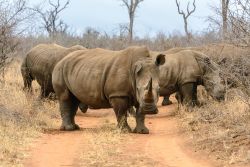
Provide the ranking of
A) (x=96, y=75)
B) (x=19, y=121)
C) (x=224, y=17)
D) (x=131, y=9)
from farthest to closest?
1. (x=131, y=9)
2. (x=96, y=75)
3. (x=19, y=121)
4. (x=224, y=17)

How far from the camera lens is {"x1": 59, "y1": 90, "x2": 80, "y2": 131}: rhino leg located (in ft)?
38.2

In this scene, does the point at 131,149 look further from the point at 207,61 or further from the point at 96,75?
the point at 207,61

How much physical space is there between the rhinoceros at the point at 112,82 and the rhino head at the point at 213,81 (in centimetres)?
339

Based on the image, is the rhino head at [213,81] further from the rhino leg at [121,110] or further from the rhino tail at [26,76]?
the rhino tail at [26,76]

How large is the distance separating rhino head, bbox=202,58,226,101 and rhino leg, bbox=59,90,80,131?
362cm

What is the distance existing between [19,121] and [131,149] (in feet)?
9.27

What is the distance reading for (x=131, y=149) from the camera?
8.99 meters

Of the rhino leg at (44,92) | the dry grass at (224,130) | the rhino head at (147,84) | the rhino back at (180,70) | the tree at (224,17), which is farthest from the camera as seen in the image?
the rhino leg at (44,92)

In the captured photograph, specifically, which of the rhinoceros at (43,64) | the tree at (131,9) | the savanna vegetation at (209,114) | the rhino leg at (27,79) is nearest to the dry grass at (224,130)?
the savanna vegetation at (209,114)

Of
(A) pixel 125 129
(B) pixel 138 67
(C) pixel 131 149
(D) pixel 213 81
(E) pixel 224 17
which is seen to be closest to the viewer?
(C) pixel 131 149

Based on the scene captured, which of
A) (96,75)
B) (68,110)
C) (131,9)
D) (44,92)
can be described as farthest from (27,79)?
(131,9)

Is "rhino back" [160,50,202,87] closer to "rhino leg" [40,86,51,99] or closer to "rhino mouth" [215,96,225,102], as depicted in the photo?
"rhino mouth" [215,96,225,102]

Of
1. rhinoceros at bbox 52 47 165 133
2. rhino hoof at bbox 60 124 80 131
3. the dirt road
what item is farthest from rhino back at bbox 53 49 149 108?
the dirt road

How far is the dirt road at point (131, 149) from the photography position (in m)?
8.01
